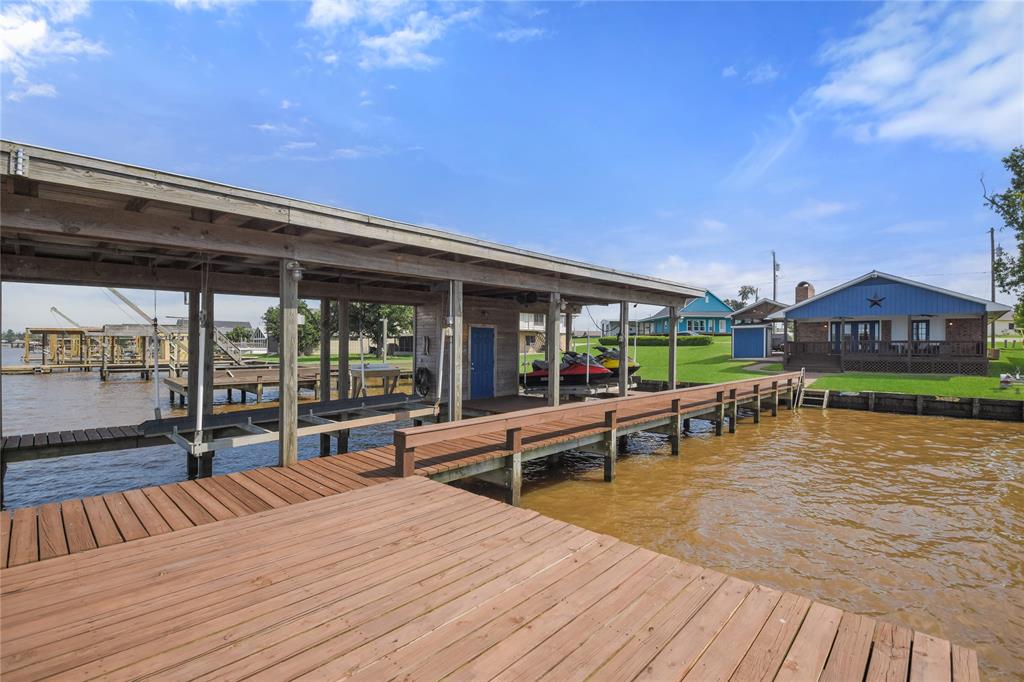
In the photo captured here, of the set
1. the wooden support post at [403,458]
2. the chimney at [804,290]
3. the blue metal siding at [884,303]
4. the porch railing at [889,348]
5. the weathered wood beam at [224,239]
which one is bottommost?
the wooden support post at [403,458]

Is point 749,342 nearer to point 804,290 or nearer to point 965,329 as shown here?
point 804,290

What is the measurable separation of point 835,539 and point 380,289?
1030cm

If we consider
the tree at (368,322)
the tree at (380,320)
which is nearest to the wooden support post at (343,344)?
the tree at (368,322)

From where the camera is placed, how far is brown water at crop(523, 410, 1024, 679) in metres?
4.84

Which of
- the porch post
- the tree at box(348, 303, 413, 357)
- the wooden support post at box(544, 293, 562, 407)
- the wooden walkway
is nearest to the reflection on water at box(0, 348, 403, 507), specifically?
the porch post

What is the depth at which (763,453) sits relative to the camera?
11211mm

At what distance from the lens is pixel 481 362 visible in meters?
13.2

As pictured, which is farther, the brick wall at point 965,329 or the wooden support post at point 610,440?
the brick wall at point 965,329

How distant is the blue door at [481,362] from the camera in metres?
12.9

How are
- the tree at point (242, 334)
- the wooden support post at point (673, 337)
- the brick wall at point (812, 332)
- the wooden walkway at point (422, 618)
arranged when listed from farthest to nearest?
the tree at point (242, 334) → the brick wall at point (812, 332) → the wooden support post at point (673, 337) → the wooden walkway at point (422, 618)

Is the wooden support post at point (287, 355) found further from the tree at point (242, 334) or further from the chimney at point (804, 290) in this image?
the tree at point (242, 334)

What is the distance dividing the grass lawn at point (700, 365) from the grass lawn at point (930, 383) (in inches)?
127

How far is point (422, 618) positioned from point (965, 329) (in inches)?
1254

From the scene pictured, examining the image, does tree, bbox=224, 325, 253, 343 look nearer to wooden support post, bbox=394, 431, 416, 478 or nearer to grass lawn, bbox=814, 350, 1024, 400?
wooden support post, bbox=394, 431, 416, 478
